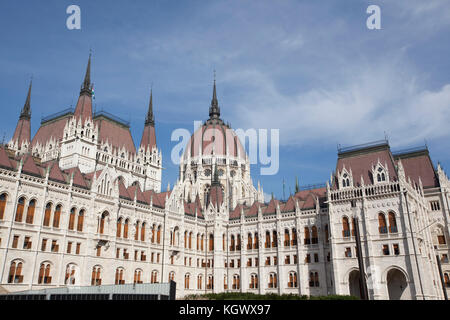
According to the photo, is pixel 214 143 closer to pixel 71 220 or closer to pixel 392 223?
pixel 71 220

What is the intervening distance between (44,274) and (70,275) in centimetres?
345

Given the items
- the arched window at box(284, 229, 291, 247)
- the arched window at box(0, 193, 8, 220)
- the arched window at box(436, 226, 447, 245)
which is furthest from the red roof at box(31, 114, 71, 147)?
the arched window at box(436, 226, 447, 245)

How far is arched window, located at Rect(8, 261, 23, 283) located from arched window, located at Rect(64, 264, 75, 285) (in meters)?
5.52

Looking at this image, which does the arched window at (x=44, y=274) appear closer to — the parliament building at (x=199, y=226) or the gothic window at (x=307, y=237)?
the parliament building at (x=199, y=226)

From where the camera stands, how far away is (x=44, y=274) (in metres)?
44.1

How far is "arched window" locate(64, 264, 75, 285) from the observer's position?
46250 millimetres

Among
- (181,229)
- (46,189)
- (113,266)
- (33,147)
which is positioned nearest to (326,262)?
(181,229)

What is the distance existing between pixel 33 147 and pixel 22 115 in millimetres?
9627

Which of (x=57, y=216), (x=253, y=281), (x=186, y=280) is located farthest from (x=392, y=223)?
(x=57, y=216)

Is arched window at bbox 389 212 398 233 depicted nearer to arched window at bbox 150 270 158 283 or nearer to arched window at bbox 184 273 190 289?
arched window at bbox 184 273 190 289

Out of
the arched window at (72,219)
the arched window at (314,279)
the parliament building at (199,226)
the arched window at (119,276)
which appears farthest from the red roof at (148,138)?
the arched window at (314,279)

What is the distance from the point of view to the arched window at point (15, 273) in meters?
41.1

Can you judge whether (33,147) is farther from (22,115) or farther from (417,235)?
(417,235)
